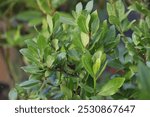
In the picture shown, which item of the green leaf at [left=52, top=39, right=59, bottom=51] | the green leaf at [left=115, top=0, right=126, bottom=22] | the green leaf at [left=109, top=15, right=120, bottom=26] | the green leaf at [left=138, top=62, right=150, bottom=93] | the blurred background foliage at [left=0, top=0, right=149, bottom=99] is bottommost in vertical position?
the blurred background foliage at [left=0, top=0, right=149, bottom=99]

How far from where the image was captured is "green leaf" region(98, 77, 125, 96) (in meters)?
0.87

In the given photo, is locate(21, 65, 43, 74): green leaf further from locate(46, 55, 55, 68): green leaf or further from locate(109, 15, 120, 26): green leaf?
locate(109, 15, 120, 26): green leaf

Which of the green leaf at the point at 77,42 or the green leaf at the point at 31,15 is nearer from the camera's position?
the green leaf at the point at 77,42

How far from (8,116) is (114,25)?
1.02 ft

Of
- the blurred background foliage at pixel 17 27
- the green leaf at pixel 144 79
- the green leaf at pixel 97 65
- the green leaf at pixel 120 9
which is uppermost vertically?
the green leaf at pixel 120 9

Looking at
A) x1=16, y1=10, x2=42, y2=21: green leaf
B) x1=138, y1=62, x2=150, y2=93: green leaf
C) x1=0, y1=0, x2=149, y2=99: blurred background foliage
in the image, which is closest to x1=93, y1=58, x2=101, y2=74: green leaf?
x1=138, y1=62, x2=150, y2=93: green leaf

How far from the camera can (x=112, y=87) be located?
0.87m

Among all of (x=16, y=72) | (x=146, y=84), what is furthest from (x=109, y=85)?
(x=16, y=72)

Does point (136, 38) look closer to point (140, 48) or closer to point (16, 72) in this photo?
point (140, 48)

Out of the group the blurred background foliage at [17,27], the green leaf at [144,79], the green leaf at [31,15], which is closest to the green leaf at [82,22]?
the green leaf at [144,79]

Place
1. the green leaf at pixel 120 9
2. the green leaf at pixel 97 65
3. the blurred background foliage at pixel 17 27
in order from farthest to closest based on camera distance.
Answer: the blurred background foliage at pixel 17 27
the green leaf at pixel 120 9
the green leaf at pixel 97 65

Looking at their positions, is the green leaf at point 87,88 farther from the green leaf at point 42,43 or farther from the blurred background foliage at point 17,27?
the blurred background foliage at point 17,27

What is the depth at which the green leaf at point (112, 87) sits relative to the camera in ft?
A: 2.85

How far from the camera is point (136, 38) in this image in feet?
3.01
